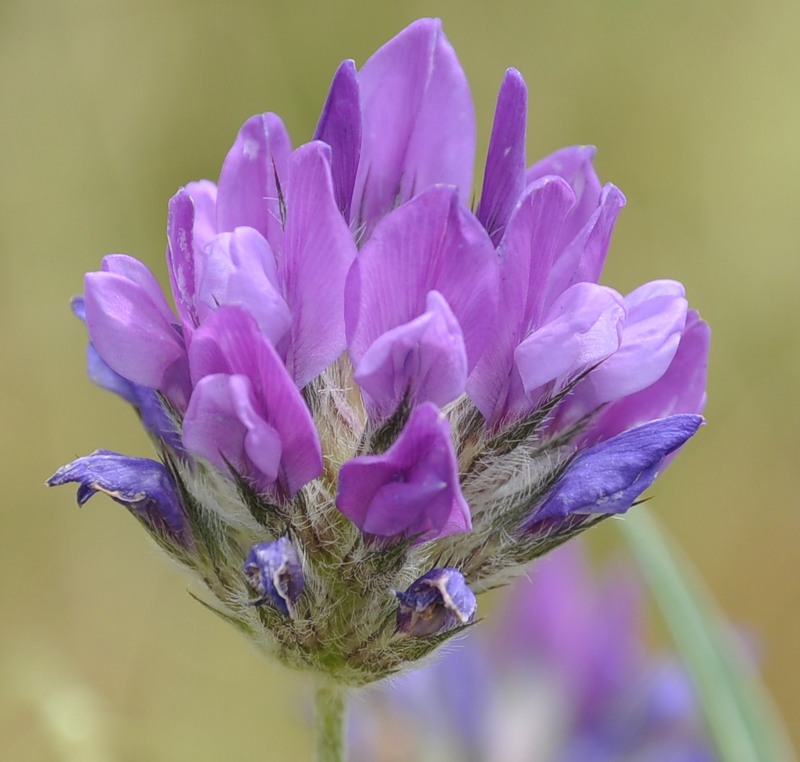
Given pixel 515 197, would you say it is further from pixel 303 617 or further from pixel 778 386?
pixel 778 386

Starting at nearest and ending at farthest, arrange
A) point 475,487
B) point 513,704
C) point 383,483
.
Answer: point 383,483 < point 475,487 < point 513,704

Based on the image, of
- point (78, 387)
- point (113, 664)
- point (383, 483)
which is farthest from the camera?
point (78, 387)

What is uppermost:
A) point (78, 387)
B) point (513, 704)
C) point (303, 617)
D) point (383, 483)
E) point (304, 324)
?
point (304, 324)

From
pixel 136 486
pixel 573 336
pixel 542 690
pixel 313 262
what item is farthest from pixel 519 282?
pixel 542 690

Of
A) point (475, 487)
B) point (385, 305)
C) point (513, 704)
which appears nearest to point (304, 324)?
point (385, 305)

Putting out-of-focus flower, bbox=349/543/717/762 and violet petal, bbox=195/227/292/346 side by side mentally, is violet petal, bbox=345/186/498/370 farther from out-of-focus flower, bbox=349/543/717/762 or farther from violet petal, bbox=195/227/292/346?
out-of-focus flower, bbox=349/543/717/762

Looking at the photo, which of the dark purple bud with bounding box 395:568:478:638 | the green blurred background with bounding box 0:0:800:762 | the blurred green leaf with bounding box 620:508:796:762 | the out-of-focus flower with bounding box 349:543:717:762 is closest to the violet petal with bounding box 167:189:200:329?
the dark purple bud with bounding box 395:568:478:638
